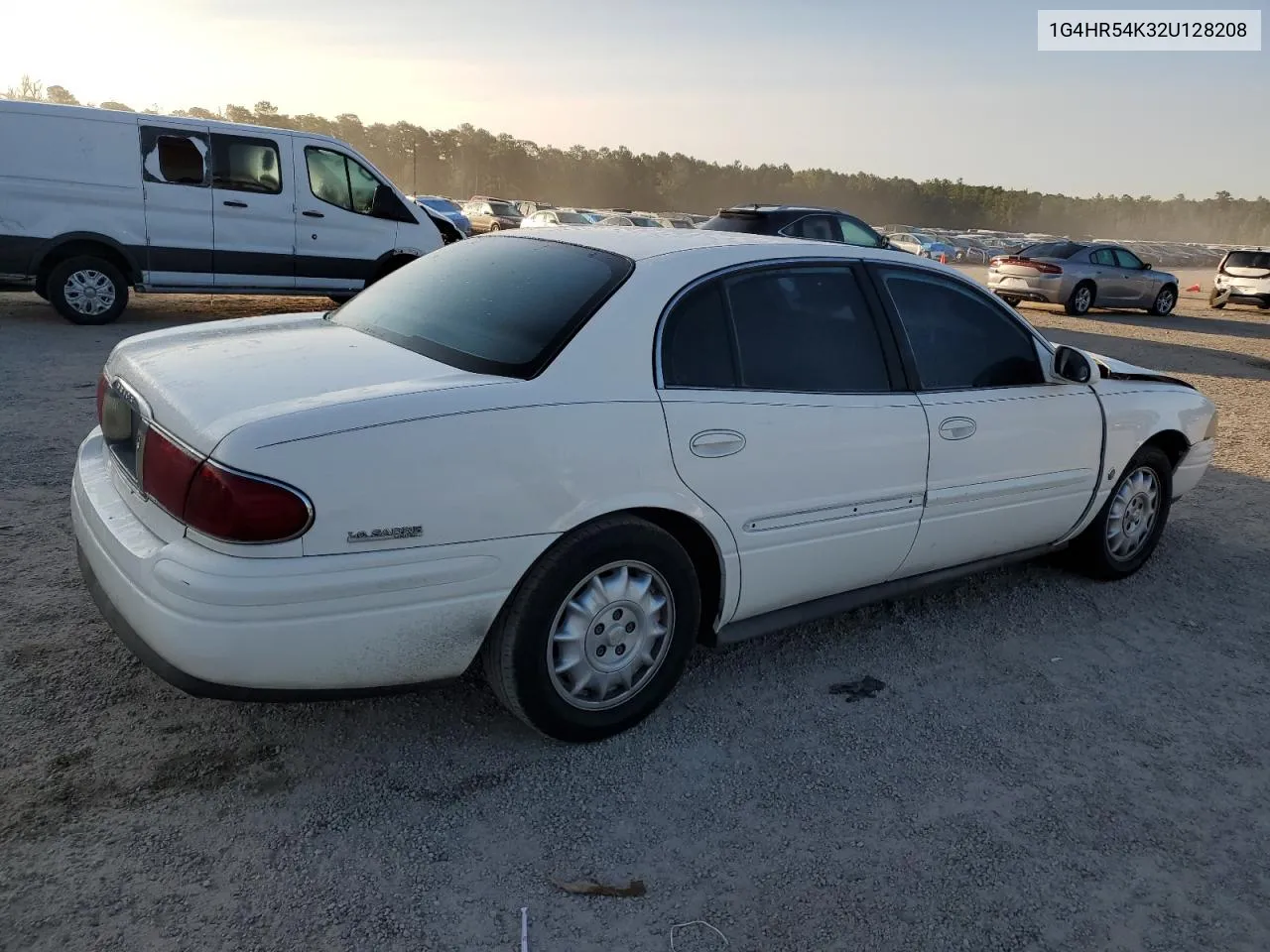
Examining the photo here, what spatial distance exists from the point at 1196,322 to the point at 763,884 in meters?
20.4

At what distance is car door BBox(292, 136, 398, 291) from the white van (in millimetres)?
12

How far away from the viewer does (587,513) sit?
276cm

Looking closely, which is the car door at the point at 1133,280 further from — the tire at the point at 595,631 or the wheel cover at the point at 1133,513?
the tire at the point at 595,631

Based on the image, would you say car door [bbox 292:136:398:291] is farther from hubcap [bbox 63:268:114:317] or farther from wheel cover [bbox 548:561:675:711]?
wheel cover [bbox 548:561:675:711]

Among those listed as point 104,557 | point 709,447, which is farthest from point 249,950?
point 709,447

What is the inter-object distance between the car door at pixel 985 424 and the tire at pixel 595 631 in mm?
1148

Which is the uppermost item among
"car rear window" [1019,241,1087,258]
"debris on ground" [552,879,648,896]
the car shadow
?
"car rear window" [1019,241,1087,258]

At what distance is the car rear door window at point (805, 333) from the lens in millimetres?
3227

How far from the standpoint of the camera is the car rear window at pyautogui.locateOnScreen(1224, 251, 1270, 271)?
21.1m

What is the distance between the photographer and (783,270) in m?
3.39

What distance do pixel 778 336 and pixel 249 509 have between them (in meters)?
1.81

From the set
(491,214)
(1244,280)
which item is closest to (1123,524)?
(1244,280)

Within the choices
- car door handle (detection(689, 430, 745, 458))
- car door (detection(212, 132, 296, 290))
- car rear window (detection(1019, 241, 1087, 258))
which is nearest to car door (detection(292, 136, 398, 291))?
car door (detection(212, 132, 296, 290))

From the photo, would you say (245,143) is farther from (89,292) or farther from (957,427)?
(957,427)
